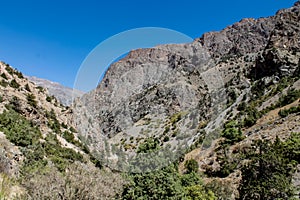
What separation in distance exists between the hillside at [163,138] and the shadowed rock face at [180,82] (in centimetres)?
16

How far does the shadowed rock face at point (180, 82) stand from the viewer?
13.7 m

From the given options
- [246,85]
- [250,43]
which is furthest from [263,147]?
[250,43]

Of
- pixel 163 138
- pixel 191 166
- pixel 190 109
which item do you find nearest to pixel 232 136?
pixel 190 109

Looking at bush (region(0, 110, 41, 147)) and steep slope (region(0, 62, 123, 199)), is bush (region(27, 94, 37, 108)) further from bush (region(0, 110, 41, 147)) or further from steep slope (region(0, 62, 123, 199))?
bush (region(0, 110, 41, 147))

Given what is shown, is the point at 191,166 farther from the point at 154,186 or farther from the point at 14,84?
the point at 14,84

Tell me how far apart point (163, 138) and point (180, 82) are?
4489 mm

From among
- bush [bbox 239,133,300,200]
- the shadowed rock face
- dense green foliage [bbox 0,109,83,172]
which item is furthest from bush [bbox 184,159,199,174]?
dense green foliage [bbox 0,109,83,172]

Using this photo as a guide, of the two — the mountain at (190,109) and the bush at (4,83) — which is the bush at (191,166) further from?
the bush at (4,83)

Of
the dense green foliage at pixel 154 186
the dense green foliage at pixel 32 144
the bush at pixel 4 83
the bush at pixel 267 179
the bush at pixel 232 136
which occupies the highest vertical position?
the bush at pixel 4 83

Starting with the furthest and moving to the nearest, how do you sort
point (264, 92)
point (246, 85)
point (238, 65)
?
point (238, 65) → point (246, 85) → point (264, 92)

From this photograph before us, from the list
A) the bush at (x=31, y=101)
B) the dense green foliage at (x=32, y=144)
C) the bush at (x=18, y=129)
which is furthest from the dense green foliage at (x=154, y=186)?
the bush at (x=31, y=101)

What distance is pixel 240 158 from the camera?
784 inches

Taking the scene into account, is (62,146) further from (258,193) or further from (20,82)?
(258,193)

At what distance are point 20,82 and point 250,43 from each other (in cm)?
7118
